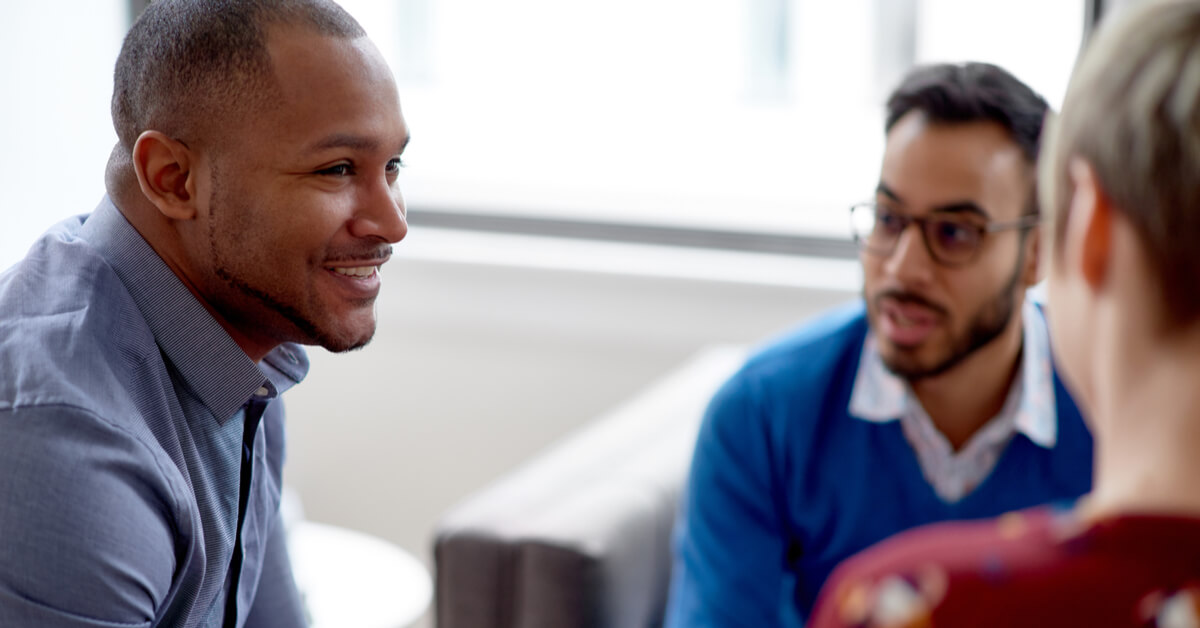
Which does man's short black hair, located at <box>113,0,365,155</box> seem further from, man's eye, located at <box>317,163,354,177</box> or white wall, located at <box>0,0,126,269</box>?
white wall, located at <box>0,0,126,269</box>

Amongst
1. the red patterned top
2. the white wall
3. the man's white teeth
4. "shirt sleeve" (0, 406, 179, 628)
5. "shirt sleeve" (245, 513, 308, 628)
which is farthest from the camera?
the white wall

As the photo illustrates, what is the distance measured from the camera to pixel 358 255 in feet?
3.69

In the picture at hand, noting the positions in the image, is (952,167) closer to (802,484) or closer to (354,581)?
(802,484)

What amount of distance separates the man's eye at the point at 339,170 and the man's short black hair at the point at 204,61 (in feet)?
0.26

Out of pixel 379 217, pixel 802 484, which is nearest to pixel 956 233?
pixel 802 484

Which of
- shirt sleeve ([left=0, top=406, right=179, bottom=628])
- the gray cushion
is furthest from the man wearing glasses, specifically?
shirt sleeve ([left=0, top=406, right=179, bottom=628])

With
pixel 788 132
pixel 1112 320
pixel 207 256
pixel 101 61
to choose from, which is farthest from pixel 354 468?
pixel 1112 320

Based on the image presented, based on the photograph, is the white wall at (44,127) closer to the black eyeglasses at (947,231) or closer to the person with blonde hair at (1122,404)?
the black eyeglasses at (947,231)

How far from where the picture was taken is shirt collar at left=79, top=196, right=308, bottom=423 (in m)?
1.03

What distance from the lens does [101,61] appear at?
8.48ft

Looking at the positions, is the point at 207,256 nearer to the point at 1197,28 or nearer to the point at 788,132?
the point at 1197,28

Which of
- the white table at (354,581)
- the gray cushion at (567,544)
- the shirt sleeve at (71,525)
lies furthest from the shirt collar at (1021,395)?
the shirt sleeve at (71,525)

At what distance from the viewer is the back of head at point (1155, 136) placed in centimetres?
56

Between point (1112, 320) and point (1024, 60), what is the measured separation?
219 centimetres
